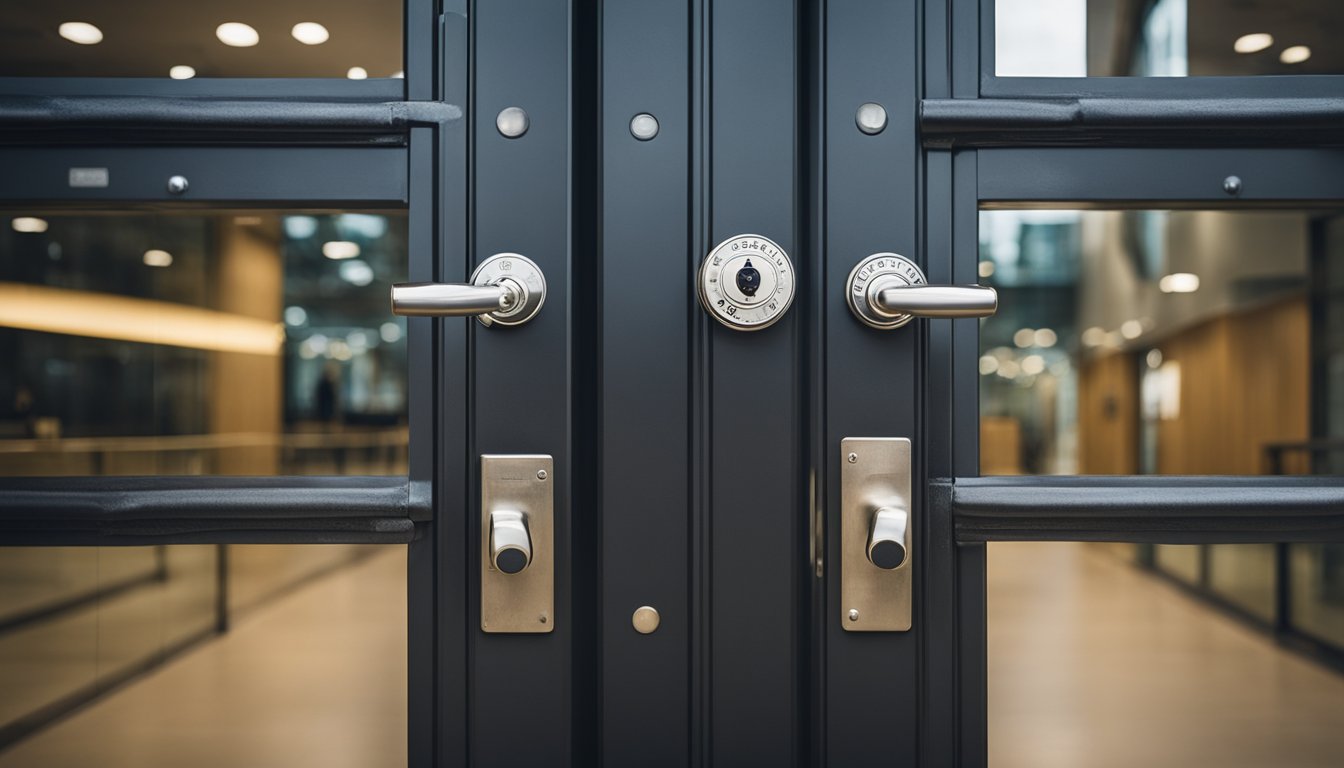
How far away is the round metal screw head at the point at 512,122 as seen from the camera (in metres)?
0.74

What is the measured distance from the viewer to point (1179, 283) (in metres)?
7.73

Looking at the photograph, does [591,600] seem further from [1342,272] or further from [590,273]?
[1342,272]

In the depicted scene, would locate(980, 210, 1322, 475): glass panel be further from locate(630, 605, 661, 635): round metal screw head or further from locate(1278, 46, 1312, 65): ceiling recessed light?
locate(630, 605, 661, 635): round metal screw head

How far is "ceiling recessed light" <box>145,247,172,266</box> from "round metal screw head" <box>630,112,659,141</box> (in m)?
6.30

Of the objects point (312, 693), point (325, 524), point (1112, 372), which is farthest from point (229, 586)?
point (1112, 372)

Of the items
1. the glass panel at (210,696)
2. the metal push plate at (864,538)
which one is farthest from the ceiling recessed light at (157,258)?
the metal push plate at (864,538)

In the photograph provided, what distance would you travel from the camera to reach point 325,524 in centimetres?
73

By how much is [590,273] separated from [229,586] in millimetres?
3827

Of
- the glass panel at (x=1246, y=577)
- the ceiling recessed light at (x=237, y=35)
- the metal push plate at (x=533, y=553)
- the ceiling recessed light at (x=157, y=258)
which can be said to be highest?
the ceiling recessed light at (x=157, y=258)

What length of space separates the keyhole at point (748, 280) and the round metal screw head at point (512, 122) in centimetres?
24

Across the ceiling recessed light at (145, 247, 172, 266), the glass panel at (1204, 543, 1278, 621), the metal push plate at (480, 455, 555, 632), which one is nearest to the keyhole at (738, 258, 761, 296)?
the metal push plate at (480, 455, 555, 632)

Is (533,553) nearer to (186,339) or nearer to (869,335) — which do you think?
(869,335)

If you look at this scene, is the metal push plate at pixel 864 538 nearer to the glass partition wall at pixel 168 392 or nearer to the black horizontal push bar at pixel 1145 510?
the black horizontal push bar at pixel 1145 510

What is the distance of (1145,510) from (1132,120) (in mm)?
349
